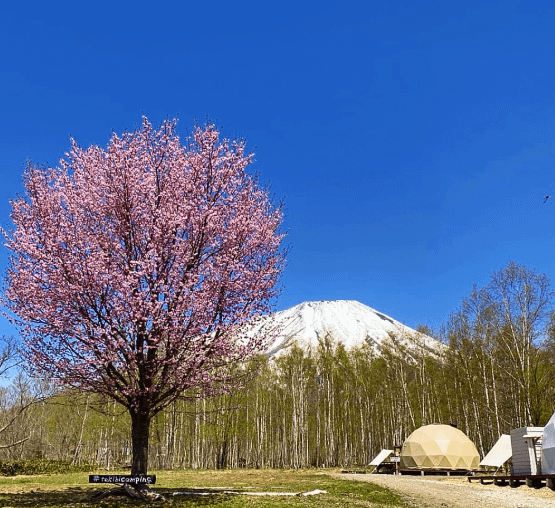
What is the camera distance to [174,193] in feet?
52.9

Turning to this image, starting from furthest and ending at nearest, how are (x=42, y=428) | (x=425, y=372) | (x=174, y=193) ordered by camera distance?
(x=42, y=428)
(x=425, y=372)
(x=174, y=193)

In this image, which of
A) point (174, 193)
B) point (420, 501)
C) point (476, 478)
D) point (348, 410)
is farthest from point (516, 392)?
point (174, 193)

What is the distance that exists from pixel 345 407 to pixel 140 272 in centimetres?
5388

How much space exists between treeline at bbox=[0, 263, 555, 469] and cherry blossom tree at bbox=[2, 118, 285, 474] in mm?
22245

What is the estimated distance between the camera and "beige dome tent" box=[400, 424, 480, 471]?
36.6 metres

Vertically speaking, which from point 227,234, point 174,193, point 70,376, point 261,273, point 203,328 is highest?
point 174,193

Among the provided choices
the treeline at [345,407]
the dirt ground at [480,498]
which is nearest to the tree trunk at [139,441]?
the dirt ground at [480,498]

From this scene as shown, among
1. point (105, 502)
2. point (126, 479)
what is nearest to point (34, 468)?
point (105, 502)

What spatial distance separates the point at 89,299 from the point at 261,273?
5452 millimetres

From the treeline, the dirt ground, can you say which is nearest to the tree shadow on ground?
the dirt ground

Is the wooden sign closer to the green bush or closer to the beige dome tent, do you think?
the green bush

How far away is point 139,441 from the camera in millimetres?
15766

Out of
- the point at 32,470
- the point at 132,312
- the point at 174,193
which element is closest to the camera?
the point at 132,312

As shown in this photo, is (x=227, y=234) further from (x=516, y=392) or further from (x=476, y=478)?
(x=516, y=392)
